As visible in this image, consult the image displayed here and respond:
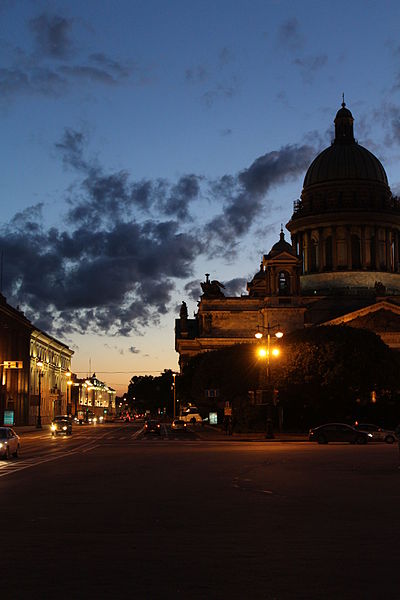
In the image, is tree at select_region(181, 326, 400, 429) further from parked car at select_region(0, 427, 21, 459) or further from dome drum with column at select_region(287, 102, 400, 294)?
dome drum with column at select_region(287, 102, 400, 294)

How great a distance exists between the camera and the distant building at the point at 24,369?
323 ft

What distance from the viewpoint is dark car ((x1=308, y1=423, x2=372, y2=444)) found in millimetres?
57750

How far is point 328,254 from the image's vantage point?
142m

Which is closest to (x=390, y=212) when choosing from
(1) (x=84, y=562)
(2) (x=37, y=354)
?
(2) (x=37, y=354)

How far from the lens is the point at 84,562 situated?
1234cm

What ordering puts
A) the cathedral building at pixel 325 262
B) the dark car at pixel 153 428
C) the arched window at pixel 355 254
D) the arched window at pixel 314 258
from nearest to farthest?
the dark car at pixel 153 428 < the cathedral building at pixel 325 262 < the arched window at pixel 355 254 < the arched window at pixel 314 258

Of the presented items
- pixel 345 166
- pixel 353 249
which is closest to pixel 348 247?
pixel 353 249

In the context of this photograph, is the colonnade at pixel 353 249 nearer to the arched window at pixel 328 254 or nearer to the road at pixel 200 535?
the arched window at pixel 328 254

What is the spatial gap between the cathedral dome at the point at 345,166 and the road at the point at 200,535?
393 ft

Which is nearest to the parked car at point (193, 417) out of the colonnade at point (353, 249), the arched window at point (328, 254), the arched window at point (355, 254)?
the colonnade at point (353, 249)

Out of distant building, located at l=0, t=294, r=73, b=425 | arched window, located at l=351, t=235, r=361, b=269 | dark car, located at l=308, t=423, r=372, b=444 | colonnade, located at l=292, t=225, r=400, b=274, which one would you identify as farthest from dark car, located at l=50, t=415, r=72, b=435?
arched window, located at l=351, t=235, r=361, b=269

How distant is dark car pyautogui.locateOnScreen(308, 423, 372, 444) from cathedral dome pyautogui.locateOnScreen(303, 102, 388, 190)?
91028 millimetres

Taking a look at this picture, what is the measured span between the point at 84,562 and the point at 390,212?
134541 mm

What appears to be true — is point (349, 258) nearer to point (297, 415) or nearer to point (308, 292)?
point (308, 292)
